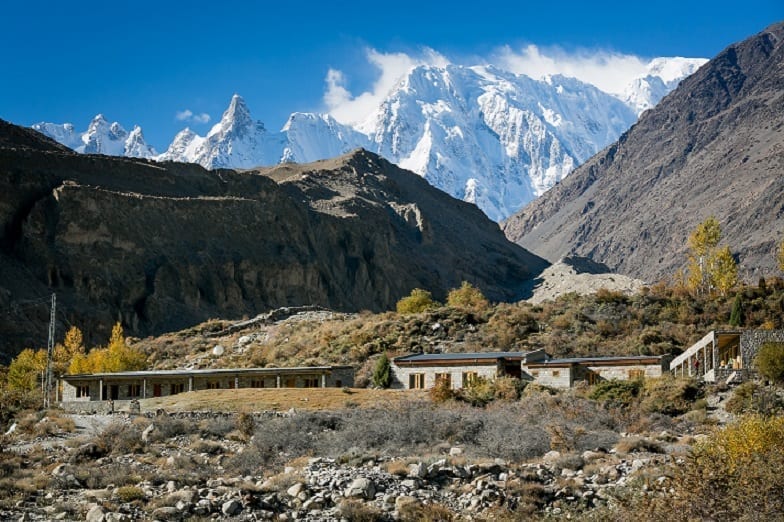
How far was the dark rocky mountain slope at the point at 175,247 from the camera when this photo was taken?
103 metres

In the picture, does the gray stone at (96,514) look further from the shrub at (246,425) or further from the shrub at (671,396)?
the shrub at (671,396)

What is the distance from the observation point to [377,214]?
6403 inches

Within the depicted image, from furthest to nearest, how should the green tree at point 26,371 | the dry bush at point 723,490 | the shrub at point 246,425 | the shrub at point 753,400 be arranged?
the green tree at point 26,371 < the shrub at point 753,400 < the shrub at point 246,425 < the dry bush at point 723,490

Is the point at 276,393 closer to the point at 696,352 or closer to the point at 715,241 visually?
the point at 696,352

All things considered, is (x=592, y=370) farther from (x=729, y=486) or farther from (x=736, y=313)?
A: (x=729, y=486)

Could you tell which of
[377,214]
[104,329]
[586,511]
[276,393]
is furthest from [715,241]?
[377,214]

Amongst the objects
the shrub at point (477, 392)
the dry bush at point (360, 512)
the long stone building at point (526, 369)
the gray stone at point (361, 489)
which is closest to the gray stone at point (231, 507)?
the dry bush at point (360, 512)

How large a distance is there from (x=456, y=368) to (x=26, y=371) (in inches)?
1275

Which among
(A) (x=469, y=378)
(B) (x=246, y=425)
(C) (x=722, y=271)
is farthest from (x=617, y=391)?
(C) (x=722, y=271)

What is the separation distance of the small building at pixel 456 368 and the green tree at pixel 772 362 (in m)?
10.8

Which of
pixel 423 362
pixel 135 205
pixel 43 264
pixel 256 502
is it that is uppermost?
pixel 135 205

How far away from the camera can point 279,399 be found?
141ft

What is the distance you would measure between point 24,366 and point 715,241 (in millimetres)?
55194

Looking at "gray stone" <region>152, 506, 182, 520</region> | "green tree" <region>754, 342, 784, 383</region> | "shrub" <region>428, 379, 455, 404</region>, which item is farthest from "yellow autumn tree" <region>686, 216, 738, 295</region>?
"gray stone" <region>152, 506, 182, 520</region>
